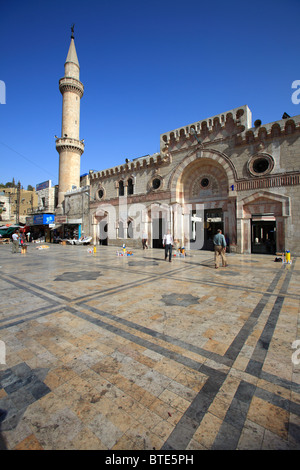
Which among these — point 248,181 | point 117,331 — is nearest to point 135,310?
point 117,331

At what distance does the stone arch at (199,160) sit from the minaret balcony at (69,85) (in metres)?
21.6

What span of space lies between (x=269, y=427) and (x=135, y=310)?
311 centimetres

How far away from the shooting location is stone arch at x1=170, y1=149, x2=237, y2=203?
14.7m

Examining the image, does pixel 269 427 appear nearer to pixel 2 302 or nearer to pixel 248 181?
pixel 2 302

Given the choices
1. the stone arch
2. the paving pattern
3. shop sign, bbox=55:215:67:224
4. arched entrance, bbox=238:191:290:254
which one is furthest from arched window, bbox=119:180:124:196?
the paving pattern

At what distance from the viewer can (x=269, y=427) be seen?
1.87 metres

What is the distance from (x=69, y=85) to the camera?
2720cm

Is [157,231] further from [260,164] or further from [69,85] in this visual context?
[69,85]

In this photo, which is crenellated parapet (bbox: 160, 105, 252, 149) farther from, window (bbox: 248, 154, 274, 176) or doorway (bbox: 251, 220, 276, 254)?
doorway (bbox: 251, 220, 276, 254)

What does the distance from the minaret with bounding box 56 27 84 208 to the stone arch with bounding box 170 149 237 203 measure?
57.8 feet

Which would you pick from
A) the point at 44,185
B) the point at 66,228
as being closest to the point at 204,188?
the point at 66,228

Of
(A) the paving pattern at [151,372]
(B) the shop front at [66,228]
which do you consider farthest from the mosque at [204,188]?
(A) the paving pattern at [151,372]

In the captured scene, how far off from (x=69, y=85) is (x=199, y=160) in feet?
75.9
